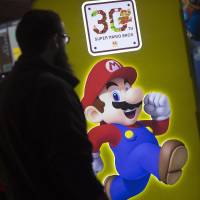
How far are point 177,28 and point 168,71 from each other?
1.29ft

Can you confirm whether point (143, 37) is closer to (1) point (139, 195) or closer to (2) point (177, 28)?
(2) point (177, 28)

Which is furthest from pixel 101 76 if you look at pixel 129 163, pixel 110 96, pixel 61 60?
pixel 61 60

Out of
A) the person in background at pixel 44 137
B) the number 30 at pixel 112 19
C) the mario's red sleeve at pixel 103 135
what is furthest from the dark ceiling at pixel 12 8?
the person in background at pixel 44 137

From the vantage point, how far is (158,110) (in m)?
3.90

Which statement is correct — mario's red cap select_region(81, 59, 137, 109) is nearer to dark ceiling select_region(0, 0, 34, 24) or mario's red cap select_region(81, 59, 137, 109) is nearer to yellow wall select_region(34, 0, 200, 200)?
yellow wall select_region(34, 0, 200, 200)

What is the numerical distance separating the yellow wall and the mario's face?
0.12 metres

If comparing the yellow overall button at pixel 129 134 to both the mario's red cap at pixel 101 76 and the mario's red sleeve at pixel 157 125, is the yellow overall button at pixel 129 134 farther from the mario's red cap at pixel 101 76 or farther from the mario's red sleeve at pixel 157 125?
the mario's red cap at pixel 101 76

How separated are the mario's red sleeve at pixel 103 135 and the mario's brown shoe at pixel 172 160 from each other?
0.42m

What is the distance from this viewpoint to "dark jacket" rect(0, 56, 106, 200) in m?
1.64

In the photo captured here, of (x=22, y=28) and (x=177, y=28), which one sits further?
(x=177, y=28)

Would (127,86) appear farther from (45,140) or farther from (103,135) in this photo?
(45,140)

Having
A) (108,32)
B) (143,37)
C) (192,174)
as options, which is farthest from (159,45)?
(192,174)

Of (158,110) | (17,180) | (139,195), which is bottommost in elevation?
(139,195)

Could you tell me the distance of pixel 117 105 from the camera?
3818 mm
